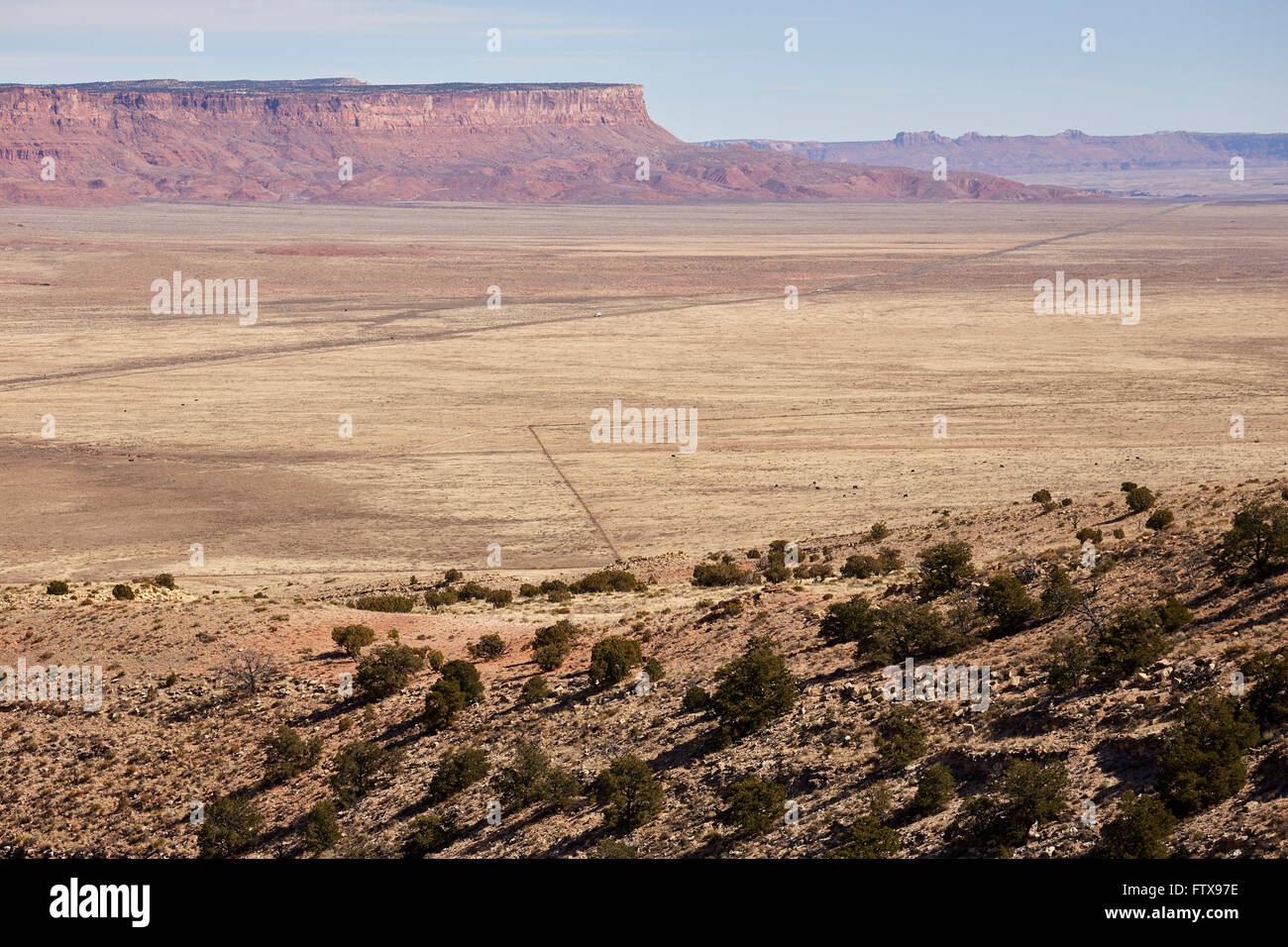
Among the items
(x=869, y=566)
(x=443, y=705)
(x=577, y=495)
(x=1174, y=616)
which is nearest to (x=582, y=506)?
(x=577, y=495)

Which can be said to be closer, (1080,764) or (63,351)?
(1080,764)

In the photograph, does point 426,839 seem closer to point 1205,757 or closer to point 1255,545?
point 1205,757

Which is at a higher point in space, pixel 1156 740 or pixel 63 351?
pixel 63 351

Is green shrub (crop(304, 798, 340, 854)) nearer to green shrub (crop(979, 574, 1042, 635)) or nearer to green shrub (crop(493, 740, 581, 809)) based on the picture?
green shrub (crop(493, 740, 581, 809))

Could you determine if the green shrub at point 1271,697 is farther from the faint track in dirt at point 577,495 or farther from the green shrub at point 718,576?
the faint track in dirt at point 577,495
